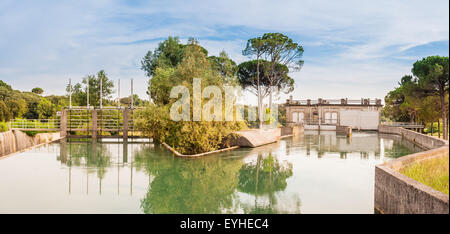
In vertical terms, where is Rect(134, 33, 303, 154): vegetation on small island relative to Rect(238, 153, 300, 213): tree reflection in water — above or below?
above

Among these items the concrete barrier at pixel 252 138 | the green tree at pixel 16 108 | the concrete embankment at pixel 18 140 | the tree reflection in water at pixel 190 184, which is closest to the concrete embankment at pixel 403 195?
the tree reflection in water at pixel 190 184

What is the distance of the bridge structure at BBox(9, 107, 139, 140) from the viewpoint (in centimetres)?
2583

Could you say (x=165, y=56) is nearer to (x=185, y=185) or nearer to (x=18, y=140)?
(x=18, y=140)

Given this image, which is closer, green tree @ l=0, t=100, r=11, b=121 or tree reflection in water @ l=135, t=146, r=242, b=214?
tree reflection in water @ l=135, t=146, r=242, b=214

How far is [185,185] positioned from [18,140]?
20.4 meters

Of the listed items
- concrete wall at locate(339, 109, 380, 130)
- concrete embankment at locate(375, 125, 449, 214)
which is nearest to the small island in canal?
concrete embankment at locate(375, 125, 449, 214)

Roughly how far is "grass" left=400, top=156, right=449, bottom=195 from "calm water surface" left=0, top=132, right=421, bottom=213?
1028 mm

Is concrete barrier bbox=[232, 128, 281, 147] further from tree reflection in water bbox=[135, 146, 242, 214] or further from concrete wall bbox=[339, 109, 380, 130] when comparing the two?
concrete wall bbox=[339, 109, 380, 130]

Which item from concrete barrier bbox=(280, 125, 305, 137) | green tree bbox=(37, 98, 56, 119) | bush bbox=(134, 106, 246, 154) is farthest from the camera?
green tree bbox=(37, 98, 56, 119)

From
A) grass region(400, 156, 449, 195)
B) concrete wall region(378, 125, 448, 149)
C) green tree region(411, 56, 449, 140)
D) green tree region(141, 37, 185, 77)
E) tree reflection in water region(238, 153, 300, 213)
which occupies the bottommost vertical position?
tree reflection in water region(238, 153, 300, 213)

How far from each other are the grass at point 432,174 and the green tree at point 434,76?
63.9ft

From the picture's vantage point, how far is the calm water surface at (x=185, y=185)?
287 inches

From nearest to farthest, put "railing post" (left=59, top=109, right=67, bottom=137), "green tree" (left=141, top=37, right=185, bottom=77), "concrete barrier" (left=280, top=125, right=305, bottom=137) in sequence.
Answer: "railing post" (left=59, top=109, right=67, bottom=137), "concrete barrier" (left=280, top=125, right=305, bottom=137), "green tree" (left=141, top=37, right=185, bottom=77)
